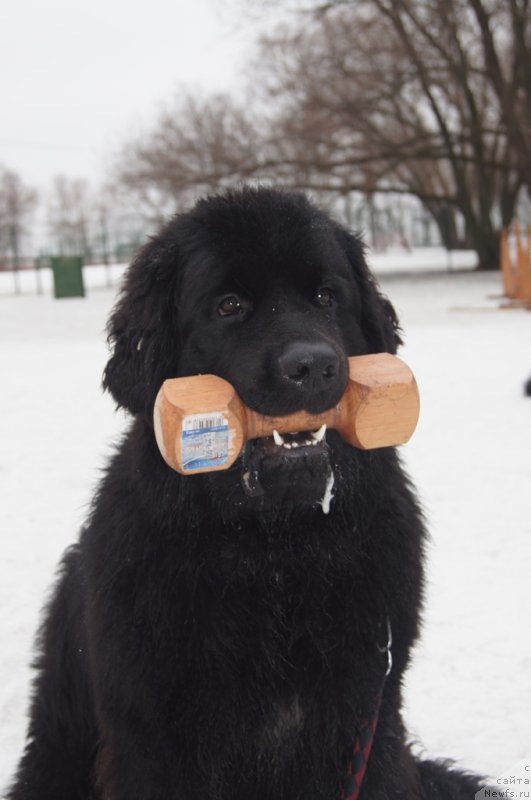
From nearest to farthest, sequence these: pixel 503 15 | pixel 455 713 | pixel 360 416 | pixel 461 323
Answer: pixel 360 416 < pixel 455 713 < pixel 461 323 < pixel 503 15

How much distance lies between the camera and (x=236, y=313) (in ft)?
8.00

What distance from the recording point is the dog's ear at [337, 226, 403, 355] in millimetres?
2740

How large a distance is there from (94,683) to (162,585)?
1.31ft

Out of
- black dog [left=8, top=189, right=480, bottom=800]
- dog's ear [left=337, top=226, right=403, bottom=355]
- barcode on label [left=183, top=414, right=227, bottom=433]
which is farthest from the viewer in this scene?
dog's ear [left=337, top=226, right=403, bottom=355]

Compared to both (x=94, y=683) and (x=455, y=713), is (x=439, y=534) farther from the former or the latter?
(x=94, y=683)

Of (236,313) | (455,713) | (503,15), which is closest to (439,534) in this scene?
(455,713)

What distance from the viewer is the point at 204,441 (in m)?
1.97

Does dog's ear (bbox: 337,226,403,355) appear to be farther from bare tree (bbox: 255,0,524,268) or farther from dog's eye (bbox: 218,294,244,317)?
bare tree (bbox: 255,0,524,268)

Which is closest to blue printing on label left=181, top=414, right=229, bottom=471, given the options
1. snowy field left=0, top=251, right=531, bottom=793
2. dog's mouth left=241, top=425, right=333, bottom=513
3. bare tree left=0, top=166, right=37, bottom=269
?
dog's mouth left=241, top=425, right=333, bottom=513

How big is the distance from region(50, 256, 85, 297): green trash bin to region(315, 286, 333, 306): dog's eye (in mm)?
23050

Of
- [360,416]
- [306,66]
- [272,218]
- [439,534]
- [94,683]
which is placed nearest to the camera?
[360,416]

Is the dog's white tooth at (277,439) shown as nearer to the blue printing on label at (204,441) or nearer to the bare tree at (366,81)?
the blue printing on label at (204,441)

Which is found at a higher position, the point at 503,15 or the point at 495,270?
the point at 503,15

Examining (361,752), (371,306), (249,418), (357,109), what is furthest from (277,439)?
(357,109)
